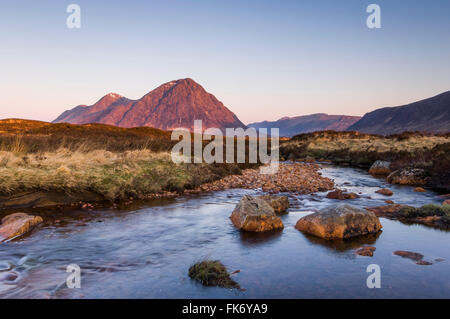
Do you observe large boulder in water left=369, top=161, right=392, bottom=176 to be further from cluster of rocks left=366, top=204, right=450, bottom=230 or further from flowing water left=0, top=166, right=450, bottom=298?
flowing water left=0, top=166, right=450, bottom=298

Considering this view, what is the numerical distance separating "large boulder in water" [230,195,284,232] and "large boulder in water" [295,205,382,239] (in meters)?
0.82

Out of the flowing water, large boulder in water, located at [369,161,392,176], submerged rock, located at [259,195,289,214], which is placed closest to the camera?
the flowing water

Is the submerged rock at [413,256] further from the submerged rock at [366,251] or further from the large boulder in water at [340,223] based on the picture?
the large boulder in water at [340,223]

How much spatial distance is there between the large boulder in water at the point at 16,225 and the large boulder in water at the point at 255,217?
5.64 metres

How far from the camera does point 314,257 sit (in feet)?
21.1

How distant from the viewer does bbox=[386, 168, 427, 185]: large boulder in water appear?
1681 cm

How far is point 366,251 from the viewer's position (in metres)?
6.58

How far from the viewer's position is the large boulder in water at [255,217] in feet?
26.9

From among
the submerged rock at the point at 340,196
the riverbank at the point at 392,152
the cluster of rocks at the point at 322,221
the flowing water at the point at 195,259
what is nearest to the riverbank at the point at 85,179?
the flowing water at the point at 195,259
